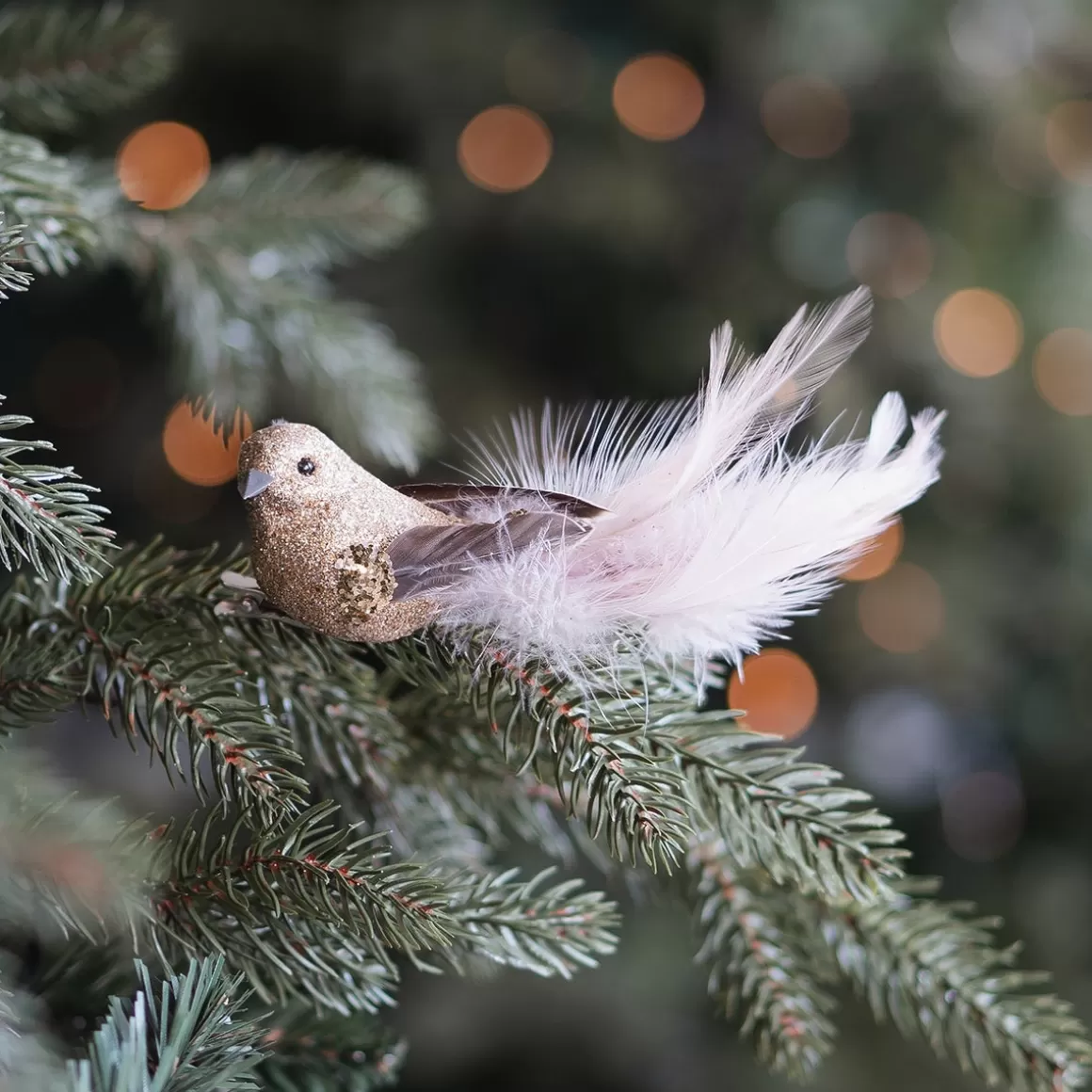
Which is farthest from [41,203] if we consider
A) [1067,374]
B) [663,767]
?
[1067,374]

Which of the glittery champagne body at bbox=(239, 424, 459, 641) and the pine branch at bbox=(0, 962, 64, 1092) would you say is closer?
the pine branch at bbox=(0, 962, 64, 1092)

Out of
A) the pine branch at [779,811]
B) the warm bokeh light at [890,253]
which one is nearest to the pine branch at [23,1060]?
the pine branch at [779,811]

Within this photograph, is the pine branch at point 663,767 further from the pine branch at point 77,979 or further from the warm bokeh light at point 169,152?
the warm bokeh light at point 169,152

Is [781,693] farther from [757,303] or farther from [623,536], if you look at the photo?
[623,536]

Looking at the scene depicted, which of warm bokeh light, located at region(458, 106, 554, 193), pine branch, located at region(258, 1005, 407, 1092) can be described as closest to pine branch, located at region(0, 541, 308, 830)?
pine branch, located at region(258, 1005, 407, 1092)

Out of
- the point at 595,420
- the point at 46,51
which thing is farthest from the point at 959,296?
the point at 46,51

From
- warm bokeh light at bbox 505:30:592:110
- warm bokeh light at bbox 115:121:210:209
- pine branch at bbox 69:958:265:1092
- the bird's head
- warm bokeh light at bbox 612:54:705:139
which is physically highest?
warm bokeh light at bbox 612:54:705:139

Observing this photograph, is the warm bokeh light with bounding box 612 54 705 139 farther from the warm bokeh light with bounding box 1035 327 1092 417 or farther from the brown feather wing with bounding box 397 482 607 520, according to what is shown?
the brown feather wing with bounding box 397 482 607 520
